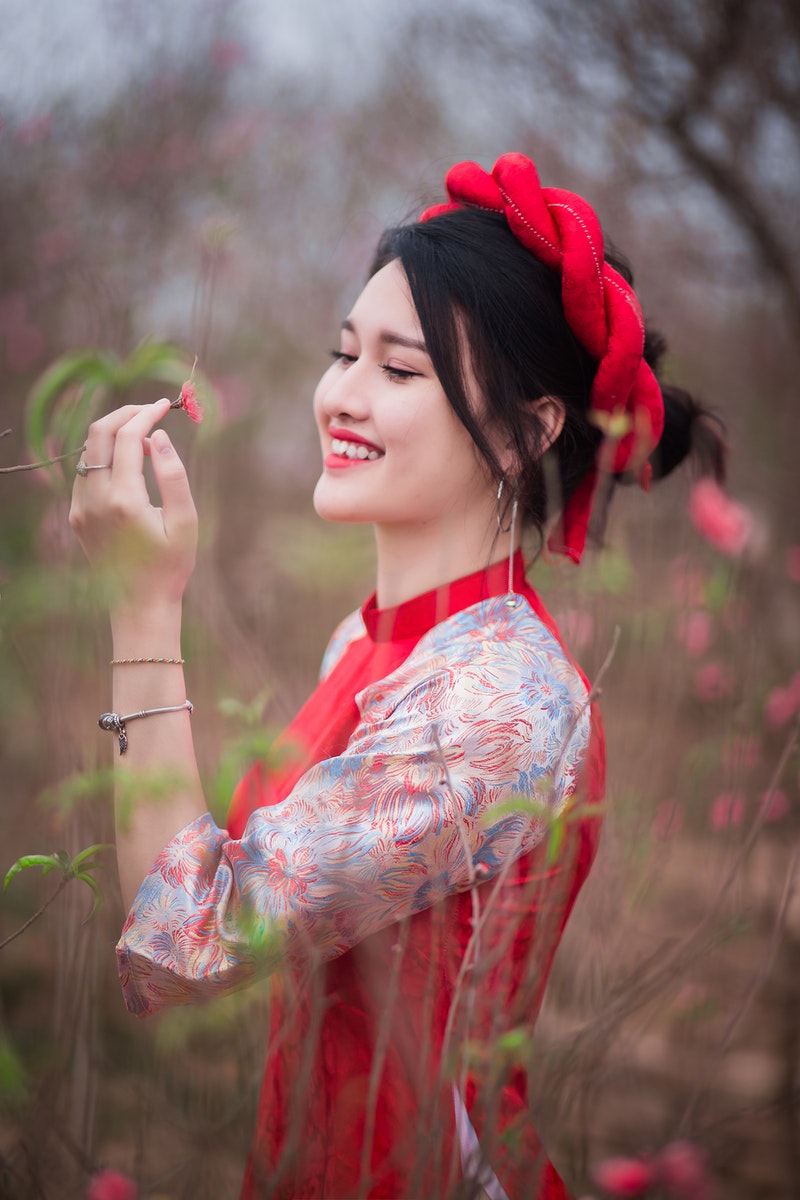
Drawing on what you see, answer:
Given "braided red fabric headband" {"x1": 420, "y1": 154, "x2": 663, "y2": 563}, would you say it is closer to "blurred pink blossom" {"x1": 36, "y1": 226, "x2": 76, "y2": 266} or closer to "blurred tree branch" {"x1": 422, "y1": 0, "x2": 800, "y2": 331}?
Answer: "blurred pink blossom" {"x1": 36, "y1": 226, "x2": 76, "y2": 266}

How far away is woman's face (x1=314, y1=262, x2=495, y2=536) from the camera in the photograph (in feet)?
3.79

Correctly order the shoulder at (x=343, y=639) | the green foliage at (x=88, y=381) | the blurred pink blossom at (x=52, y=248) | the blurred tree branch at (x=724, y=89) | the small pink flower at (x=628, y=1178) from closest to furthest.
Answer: the green foliage at (x=88, y=381)
the small pink flower at (x=628, y=1178)
the shoulder at (x=343, y=639)
the blurred pink blossom at (x=52, y=248)
the blurred tree branch at (x=724, y=89)

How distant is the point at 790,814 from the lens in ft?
6.98

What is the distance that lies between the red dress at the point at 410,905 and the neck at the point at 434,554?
0.26 ft

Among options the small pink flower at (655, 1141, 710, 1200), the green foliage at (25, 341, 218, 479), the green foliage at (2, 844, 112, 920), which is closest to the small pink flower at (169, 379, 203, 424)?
the green foliage at (25, 341, 218, 479)

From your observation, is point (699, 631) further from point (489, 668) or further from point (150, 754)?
point (150, 754)

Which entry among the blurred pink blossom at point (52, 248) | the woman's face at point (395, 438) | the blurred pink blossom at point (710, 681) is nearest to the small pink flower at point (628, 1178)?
the woman's face at point (395, 438)

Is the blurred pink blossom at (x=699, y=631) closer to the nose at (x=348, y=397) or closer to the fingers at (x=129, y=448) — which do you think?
the nose at (x=348, y=397)

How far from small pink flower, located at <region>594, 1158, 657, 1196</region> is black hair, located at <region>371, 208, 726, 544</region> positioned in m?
0.76

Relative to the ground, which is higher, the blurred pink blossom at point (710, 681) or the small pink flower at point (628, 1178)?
the blurred pink blossom at point (710, 681)

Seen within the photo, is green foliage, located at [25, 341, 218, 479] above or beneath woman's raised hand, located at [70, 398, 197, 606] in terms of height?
above

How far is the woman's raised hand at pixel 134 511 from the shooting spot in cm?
96

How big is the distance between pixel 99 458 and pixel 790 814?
172 centimetres

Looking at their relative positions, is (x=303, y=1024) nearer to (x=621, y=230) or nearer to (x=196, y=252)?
(x=196, y=252)
